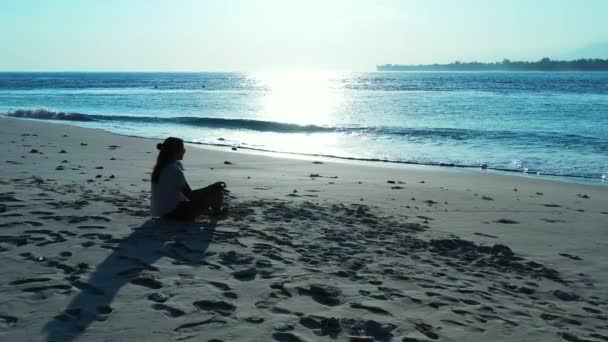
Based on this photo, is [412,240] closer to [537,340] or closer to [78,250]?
[537,340]

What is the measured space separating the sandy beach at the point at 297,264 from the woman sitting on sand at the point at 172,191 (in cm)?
15

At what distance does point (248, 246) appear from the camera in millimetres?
5668

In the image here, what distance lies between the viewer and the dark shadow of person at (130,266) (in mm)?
3643

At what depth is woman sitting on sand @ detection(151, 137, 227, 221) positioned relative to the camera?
646 cm

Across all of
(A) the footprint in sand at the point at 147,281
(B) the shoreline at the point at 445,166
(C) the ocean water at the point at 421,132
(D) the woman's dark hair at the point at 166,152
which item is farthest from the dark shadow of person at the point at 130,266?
(C) the ocean water at the point at 421,132

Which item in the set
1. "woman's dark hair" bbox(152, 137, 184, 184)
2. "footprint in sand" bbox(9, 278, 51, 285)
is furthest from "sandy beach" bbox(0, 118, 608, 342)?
"woman's dark hair" bbox(152, 137, 184, 184)

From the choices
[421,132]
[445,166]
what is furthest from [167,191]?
[421,132]

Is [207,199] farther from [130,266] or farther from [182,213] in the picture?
[130,266]

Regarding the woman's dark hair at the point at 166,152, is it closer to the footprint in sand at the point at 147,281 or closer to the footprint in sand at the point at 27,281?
the footprint in sand at the point at 147,281

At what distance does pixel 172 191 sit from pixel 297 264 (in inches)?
82.4

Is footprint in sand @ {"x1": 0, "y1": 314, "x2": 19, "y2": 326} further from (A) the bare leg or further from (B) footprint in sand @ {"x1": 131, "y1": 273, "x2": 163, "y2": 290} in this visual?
(A) the bare leg

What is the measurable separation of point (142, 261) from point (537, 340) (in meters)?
3.35

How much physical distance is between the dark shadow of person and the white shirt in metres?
0.18

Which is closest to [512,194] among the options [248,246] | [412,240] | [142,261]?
[412,240]
